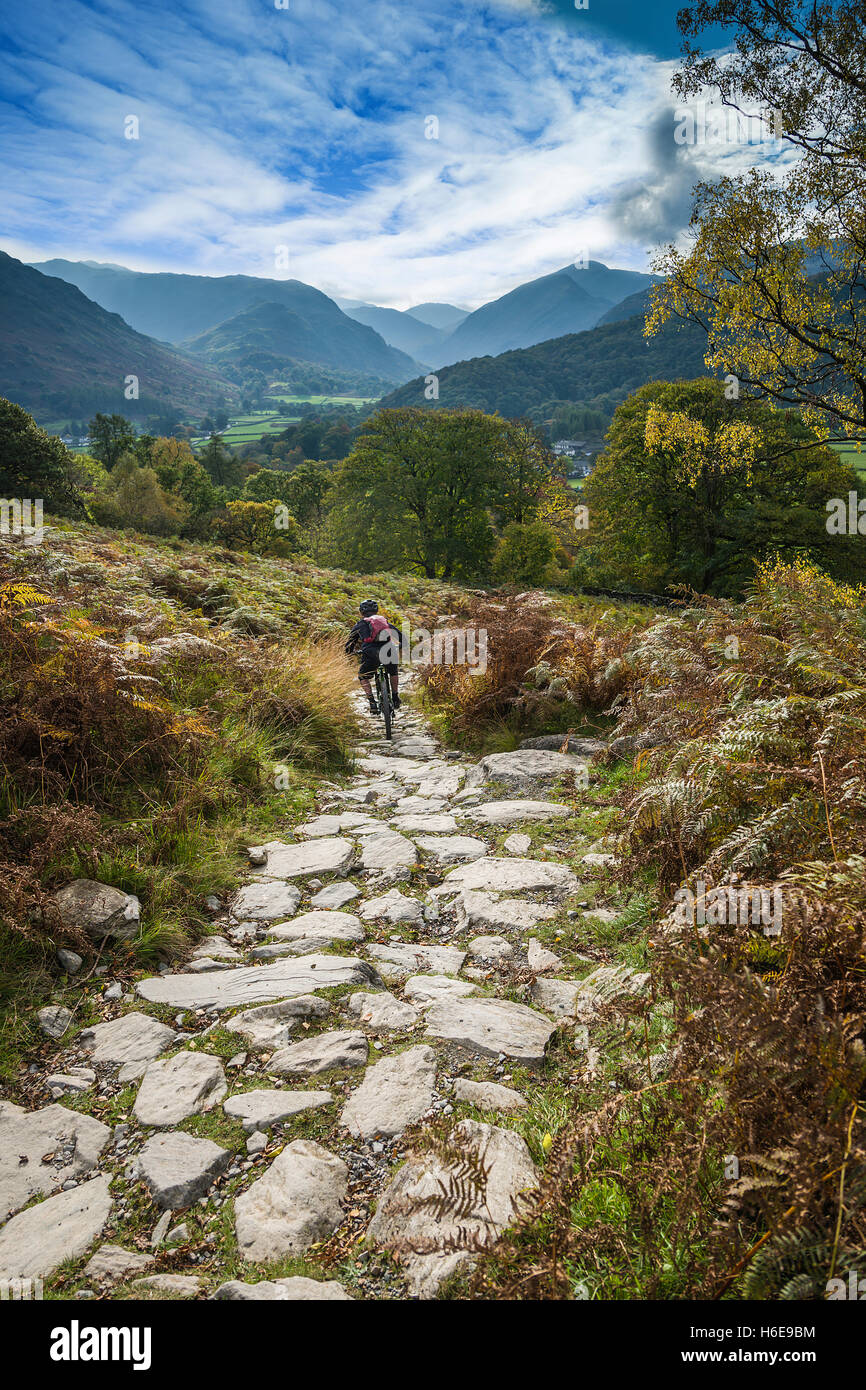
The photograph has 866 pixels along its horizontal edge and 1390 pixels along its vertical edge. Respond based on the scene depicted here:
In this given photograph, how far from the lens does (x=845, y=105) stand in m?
10.6

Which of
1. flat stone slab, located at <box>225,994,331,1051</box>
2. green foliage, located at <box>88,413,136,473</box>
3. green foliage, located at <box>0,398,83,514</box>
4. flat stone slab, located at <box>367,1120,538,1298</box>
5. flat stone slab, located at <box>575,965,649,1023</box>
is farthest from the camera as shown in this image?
green foliage, located at <box>88,413,136,473</box>

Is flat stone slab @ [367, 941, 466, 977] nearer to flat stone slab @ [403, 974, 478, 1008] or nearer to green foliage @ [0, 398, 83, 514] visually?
flat stone slab @ [403, 974, 478, 1008]

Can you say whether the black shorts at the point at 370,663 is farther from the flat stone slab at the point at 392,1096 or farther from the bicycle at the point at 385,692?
the flat stone slab at the point at 392,1096

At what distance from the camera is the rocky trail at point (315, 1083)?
1.85m

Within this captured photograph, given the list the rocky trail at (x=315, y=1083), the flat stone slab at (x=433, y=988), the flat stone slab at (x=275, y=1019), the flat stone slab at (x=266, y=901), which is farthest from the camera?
the flat stone slab at (x=266, y=901)

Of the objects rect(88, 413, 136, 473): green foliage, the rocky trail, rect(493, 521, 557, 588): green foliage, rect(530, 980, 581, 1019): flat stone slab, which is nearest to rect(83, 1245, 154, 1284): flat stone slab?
the rocky trail

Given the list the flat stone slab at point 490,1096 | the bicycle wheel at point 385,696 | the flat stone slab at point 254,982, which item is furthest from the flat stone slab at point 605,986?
the bicycle wheel at point 385,696

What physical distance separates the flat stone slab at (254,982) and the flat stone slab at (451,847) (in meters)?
1.44

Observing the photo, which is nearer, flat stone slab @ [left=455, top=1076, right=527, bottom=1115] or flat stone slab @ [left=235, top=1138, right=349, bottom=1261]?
flat stone slab @ [left=235, top=1138, right=349, bottom=1261]

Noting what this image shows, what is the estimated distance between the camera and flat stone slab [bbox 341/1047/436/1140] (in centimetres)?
233

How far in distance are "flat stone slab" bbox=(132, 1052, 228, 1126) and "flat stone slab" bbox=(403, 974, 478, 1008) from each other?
3.08 feet

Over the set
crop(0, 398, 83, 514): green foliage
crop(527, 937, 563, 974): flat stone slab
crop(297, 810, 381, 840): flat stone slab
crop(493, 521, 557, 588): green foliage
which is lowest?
crop(527, 937, 563, 974): flat stone slab

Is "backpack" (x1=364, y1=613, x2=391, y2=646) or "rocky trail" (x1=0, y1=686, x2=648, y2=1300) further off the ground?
"backpack" (x1=364, y1=613, x2=391, y2=646)
